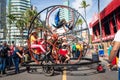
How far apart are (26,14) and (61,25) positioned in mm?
74411

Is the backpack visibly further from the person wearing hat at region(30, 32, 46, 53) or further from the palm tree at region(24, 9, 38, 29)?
the palm tree at region(24, 9, 38, 29)

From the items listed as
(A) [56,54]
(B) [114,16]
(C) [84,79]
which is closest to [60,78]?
(C) [84,79]

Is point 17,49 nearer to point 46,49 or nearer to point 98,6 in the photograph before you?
point 46,49

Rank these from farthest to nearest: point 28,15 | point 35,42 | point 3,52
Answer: point 28,15 → point 35,42 → point 3,52

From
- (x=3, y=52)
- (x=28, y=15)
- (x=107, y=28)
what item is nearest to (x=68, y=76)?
(x=3, y=52)

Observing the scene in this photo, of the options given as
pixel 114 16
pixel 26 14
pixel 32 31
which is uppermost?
pixel 26 14

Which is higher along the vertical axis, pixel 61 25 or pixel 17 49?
pixel 61 25

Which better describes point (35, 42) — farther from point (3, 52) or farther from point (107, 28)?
point (107, 28)

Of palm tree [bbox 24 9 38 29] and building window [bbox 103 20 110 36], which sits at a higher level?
palm tree [bbox 24 9 38 29]

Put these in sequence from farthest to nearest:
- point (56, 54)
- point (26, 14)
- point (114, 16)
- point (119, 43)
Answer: point (26, 14), point (114, 16), point (56, 54), point (119, 43)

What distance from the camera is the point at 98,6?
157 feet

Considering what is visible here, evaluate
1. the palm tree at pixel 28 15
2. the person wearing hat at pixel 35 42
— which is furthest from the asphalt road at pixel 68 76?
the palm tree at pixel 28 15

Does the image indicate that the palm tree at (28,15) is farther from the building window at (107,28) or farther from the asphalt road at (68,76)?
the asphalt road at (68,76)

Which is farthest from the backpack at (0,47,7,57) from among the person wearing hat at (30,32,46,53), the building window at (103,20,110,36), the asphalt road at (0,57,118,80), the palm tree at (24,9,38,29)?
the palm tree at (24,9,38,29)
